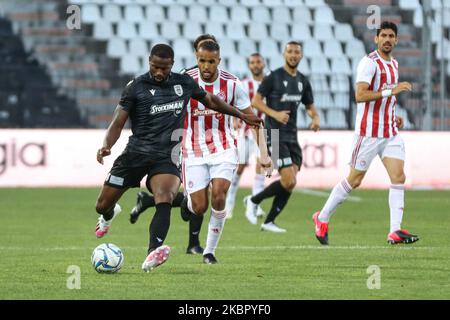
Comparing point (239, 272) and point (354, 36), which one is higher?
point (354, 36)

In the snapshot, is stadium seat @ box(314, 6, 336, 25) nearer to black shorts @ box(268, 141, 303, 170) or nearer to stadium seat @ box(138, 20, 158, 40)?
stadium seat @ box(138, 20, 158, 40)

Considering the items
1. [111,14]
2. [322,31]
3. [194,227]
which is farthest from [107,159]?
[194,227]

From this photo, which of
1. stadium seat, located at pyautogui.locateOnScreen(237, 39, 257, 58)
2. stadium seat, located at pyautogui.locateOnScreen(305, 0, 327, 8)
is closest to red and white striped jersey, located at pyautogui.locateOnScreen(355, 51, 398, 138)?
stadium seat, located at pyautogui.locateOnScreen(237, 39, 257, 58)

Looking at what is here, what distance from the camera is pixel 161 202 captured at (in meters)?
A: 9.11

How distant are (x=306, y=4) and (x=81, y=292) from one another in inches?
760

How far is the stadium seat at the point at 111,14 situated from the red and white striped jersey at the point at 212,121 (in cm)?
1605

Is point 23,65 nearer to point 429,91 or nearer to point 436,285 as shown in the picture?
point 429,91

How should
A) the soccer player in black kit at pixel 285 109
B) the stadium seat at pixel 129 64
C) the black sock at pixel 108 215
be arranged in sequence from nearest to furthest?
1. the black sock at pixel 108 215
2. the soccer player in black kit at pixel 285 109
3. the stadium seat at pixel 129 64

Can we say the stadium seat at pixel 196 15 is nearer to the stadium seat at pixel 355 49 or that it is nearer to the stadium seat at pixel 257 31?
the stadium seat at pixel 257 31

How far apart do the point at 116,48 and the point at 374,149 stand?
48.2ft

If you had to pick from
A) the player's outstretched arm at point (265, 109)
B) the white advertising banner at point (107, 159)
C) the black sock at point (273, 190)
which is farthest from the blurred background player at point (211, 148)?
the white advertising banner at point (107, 159)

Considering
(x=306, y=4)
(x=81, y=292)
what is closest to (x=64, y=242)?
(x=81, y=292)

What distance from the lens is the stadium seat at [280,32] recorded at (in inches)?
1017

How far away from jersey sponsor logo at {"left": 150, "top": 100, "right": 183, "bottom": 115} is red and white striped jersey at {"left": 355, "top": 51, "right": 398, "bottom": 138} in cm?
259
